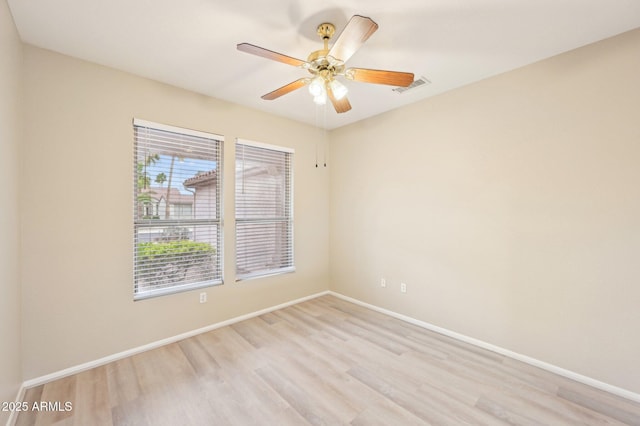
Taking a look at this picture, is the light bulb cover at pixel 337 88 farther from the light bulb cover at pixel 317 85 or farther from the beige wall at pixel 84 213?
the beige wall at pixel 84 213

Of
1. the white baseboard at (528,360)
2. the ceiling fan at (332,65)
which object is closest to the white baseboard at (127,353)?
the white baseboard at (528,360)

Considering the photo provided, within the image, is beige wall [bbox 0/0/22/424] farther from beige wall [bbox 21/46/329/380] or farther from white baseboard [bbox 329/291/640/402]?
white baseboard [bbox 329/291/640/402]

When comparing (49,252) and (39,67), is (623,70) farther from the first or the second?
(49,252)

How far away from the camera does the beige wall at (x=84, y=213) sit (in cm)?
214

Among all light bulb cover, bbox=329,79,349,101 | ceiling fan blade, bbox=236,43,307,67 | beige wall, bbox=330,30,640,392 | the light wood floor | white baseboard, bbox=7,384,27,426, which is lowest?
the light wood floor

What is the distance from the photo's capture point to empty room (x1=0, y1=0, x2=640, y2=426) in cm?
186

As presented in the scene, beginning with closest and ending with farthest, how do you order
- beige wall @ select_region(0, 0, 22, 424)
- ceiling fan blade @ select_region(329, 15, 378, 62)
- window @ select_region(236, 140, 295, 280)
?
1. ceiling fan blade @ select_region(329, 15, 378, 62)
2. beige wall @ select_region(0, 0, 22, 424)
3. window @ select_region(236, 140, 295, 280)

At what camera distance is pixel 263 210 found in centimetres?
364

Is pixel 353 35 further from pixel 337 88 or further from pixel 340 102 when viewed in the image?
pixel 340 102

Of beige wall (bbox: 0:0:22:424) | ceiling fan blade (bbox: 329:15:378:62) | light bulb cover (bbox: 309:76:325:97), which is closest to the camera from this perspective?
ceiling fan blade (bbox: 329:15:378:62)

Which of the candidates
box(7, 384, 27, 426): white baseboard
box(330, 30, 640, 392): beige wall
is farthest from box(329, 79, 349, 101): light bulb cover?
box(7, 384, 27, 426): white baseboard

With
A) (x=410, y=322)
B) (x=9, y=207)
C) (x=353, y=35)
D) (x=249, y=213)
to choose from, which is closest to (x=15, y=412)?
(x=9, y=207)

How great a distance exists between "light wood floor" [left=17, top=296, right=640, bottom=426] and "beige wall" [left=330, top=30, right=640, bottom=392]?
1.22ft

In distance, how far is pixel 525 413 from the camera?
186 cm
